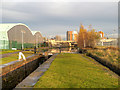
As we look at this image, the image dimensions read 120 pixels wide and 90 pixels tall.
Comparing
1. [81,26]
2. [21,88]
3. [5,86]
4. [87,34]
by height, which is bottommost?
[5,86]

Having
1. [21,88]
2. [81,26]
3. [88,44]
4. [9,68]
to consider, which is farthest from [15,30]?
[21,88]

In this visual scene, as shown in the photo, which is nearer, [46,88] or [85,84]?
[46,88]

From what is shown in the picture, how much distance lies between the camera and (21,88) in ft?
22.7

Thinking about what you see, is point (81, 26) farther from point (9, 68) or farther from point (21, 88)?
point (21, 88)

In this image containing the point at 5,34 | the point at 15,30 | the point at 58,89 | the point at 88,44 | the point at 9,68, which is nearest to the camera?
the point at 58,89

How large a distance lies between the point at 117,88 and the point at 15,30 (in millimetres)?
68224

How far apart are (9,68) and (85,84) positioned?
8.71 m

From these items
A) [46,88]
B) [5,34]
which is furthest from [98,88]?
[5,34]

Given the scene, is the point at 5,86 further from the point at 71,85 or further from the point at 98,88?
the point at 98,88

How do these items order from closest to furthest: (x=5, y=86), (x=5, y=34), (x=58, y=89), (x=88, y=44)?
(x=58, y=89), (x=5, y=86), (x=88, y=44), (x=5, y=34)

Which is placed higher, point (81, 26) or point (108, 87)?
point (81, 26)

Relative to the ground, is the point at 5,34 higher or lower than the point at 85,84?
higher

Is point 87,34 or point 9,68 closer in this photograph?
point 9,68

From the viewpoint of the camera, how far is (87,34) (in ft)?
154
